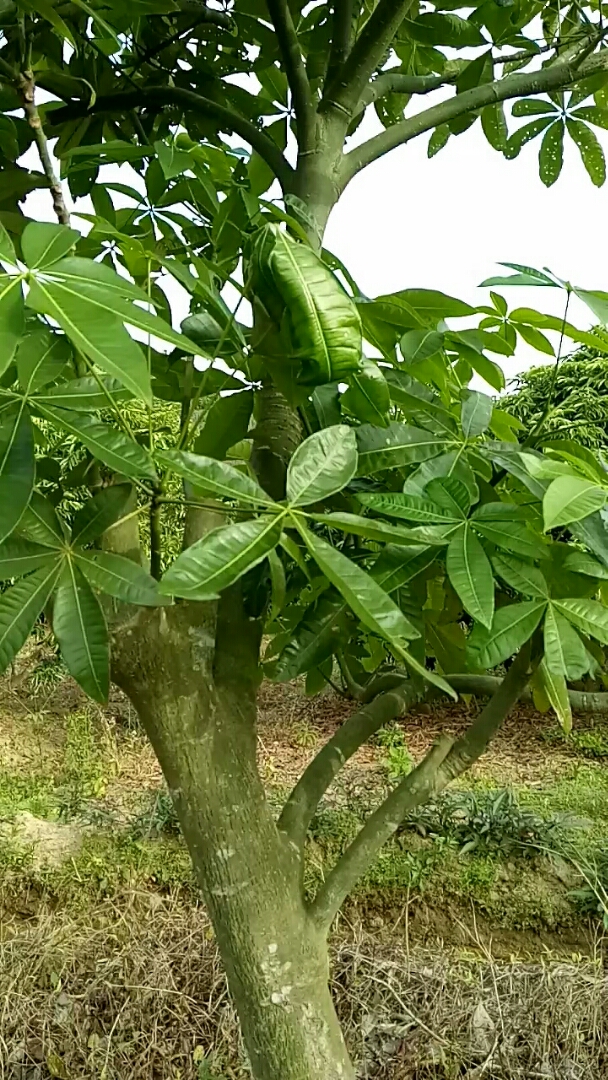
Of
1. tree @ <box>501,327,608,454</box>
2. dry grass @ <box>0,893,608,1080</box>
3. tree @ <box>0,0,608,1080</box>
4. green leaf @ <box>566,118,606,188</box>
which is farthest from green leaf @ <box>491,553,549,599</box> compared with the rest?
tree @ <box>501,327,608,454</box>

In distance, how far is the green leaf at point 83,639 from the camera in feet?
1.19

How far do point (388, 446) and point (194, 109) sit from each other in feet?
1.40

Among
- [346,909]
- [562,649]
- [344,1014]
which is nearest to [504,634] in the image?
[562,649]

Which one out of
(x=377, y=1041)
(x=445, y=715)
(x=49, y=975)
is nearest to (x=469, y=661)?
(x=377, y=1041)

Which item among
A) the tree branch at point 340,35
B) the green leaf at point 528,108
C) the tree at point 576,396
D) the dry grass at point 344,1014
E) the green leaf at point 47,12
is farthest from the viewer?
the tree at point 576,396

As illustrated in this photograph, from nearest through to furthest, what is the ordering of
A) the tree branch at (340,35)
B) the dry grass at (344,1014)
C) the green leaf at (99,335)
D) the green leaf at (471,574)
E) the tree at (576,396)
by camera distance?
the green leaf at (99,335), the green leaf at (471,574), the tree branch at (340,35), the dry grass at (344,1014), the tree at (576,396)

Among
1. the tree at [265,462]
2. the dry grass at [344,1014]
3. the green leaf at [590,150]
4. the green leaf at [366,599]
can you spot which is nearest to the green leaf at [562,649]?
the tree at [265,462]

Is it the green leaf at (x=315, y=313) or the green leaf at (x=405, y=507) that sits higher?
the green leaf at (x=315, y=313)

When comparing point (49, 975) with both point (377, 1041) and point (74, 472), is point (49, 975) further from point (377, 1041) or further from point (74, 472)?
point (74, 472)

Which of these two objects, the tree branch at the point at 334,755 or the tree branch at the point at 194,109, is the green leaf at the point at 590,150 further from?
the tree branch at the point at 334,755

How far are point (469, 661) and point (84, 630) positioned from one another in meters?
0.19

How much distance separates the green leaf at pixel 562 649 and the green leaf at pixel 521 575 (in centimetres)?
1

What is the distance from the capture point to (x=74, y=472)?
20.1 inches

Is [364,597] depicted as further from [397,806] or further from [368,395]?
[397,806]
